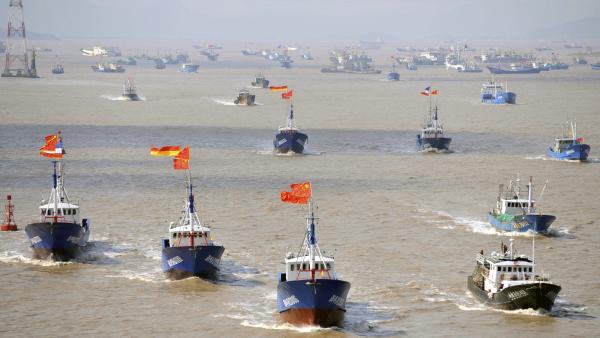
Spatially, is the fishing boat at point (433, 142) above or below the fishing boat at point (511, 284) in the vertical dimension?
above

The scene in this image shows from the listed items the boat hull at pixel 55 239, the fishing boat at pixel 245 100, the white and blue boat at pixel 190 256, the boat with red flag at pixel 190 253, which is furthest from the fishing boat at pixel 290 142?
the fishing boat at pixel 245 100

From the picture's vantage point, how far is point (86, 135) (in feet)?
435

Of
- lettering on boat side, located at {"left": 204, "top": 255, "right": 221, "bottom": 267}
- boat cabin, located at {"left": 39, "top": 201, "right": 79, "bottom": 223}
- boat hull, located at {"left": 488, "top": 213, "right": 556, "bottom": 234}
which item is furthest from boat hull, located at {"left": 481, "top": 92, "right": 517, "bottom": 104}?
lettering on boat side, located at {"left": 204, "top": 255, "right": 221, "bottom": 267}

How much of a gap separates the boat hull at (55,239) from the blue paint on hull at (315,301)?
16852 millimetres

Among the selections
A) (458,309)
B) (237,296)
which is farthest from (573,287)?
(237,296)

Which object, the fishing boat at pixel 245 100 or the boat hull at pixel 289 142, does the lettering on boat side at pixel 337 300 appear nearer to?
the boat hull at pixel 289 142

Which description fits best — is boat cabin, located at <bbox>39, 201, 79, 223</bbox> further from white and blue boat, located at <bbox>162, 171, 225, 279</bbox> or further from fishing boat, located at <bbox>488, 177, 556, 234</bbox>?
fishing boat, located at <bbox>488, 177, 556, 234</bbox>

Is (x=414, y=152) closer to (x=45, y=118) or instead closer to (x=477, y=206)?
(x=477, y=206)

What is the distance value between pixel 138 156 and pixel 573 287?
202 feet

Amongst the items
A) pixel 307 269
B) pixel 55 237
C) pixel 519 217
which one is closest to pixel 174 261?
pixel 55 237

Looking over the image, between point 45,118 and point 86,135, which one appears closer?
point 86,135

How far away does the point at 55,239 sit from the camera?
2446 inches

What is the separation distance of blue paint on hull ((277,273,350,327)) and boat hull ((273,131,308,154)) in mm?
62757

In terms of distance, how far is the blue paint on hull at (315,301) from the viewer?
4856cm
